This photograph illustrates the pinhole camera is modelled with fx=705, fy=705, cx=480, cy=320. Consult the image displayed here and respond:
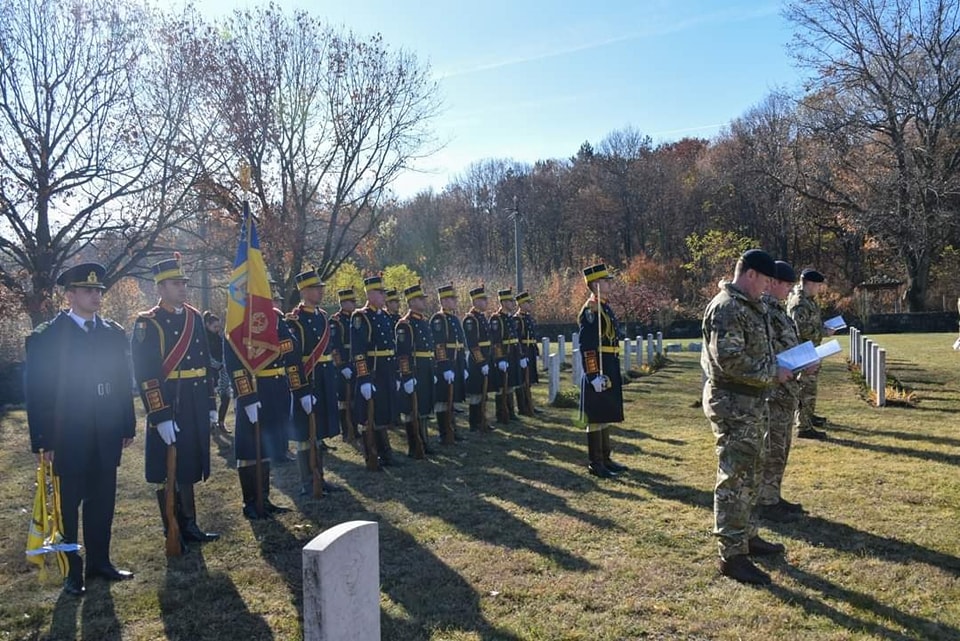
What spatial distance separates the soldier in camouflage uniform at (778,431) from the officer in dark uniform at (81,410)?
16.7ft

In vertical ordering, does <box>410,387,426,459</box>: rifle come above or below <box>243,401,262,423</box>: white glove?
below

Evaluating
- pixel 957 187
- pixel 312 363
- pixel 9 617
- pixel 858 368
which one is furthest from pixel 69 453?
pixel 957 187

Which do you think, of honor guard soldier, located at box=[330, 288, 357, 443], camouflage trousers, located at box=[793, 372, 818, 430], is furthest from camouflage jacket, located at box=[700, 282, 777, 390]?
honor guard soldier, located at box=[330, 288, 357, 443]

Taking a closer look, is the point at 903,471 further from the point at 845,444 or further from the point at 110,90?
the point at 110,90

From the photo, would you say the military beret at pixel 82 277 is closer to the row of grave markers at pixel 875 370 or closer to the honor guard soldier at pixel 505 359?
the honor guard soldier at pixel 505 359

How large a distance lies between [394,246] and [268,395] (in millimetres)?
52562

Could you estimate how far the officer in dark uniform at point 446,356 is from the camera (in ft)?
32.3

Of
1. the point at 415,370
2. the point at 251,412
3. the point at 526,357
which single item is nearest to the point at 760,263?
the point at 251,412

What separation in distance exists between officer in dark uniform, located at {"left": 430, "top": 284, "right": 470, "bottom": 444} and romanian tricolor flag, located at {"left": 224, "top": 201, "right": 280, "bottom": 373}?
3694 millimetres

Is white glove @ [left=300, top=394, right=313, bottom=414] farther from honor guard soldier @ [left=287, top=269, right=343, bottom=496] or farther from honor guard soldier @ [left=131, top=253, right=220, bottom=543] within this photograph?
honor guard soldier @ [left=131, top=253, right=220, bottom=543]

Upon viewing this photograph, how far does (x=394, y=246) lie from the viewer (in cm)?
5884

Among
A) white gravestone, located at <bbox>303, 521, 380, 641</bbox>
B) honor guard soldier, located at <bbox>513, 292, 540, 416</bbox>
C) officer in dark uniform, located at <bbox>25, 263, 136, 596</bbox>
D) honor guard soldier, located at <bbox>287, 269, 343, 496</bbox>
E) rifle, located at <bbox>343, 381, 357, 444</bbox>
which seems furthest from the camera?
honor guard soldier, located at <bbox>513, 292, 540, 416</bbox>

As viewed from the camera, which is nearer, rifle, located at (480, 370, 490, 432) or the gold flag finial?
rifle, located at (480, 370, 490, 432)

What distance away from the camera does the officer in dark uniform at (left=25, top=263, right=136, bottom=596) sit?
4930 millimetres
